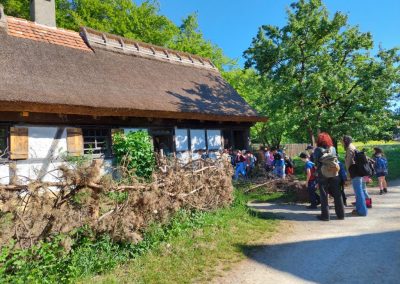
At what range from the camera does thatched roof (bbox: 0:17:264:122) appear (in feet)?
27.7

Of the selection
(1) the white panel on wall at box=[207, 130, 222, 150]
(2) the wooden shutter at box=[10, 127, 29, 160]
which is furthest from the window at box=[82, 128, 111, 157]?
(1) the white panel on wall at box=[207, 130, 222, 150]

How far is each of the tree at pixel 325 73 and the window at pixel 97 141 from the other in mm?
7214

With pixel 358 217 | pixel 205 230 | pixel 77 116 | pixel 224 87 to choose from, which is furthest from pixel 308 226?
pixel 224 87

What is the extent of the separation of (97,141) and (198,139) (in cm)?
445

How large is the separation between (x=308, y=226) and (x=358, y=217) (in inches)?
46.8

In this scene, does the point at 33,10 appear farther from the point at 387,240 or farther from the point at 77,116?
the point at 387,240

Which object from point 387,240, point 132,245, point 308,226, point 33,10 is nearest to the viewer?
point 132,245

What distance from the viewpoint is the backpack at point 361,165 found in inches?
259

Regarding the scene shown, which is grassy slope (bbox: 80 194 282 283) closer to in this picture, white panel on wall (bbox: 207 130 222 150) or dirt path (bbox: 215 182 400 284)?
dirt path (bbox: 215 182 400 284)

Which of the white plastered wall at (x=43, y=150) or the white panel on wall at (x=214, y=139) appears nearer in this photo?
the white plastered wall at (x=43, y=150)

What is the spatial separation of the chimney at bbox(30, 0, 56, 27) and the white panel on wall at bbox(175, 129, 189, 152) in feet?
21.0

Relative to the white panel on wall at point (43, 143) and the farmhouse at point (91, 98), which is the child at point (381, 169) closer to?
the farmhouse at point (91, 98)

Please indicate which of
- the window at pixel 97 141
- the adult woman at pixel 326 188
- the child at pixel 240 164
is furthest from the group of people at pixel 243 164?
the adult woman at pixel 326 188

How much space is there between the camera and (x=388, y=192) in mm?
9453
